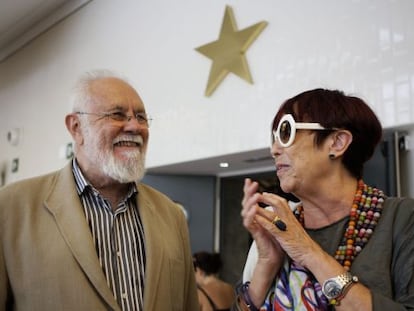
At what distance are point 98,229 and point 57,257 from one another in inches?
6.9

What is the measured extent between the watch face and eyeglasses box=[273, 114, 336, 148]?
1.35ft

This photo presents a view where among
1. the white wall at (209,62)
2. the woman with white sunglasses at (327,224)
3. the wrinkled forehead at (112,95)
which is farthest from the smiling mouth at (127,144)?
the white wall at (209,62)

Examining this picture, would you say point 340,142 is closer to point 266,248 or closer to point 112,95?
point 266,248

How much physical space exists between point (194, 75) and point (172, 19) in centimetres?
60

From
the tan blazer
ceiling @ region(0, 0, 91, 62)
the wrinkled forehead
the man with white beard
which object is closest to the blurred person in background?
the man with white beard

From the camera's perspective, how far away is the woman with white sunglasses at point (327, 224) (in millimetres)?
1162

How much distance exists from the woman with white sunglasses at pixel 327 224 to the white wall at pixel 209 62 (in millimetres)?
1095

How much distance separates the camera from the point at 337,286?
3.71ft

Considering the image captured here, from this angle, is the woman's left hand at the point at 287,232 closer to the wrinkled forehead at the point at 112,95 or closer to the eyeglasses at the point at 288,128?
the eyeglasses at the point at 288,128

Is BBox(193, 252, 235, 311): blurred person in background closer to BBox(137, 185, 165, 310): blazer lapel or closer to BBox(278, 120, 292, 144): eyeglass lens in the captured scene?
BBox(137, 185, 165, 310): blazer lapel

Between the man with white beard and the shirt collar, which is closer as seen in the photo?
the man with white beard

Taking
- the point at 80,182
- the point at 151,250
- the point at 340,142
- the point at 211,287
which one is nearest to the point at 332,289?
the point at 340,142

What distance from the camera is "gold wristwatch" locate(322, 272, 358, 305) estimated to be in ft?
3.69

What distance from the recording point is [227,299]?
318 cm
